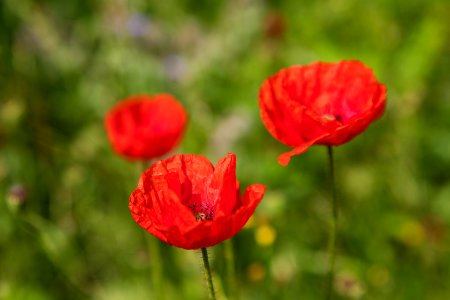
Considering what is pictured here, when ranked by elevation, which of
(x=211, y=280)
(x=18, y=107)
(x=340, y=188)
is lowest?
(x=340, y=188)

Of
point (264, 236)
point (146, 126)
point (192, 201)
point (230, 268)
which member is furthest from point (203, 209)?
point (264, 236)

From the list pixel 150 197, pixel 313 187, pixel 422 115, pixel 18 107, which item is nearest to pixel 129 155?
pixel 150 197

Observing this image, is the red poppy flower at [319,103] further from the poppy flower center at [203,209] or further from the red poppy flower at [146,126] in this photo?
the red poppy flower at [146,126]

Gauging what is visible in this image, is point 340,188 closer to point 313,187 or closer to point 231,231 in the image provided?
point 313,187

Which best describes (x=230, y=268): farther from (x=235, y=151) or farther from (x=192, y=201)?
(x=235, y=151)

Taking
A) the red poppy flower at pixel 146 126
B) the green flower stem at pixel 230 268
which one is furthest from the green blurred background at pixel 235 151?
the red poppy flower at pixel 146 126

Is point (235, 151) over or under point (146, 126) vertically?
under

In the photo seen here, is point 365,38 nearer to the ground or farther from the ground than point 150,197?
nearer to the ground
